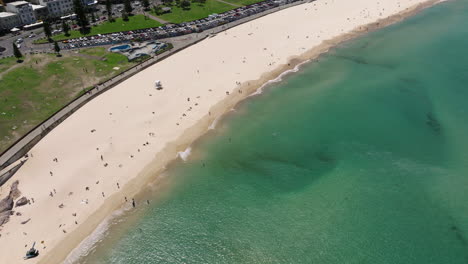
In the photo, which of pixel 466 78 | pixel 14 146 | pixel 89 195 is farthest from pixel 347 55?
pixel 14 146

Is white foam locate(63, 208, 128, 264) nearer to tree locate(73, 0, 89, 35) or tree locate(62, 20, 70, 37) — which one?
tree locate(73, 0, 89, 35)

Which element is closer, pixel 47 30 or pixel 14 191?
pixel 14 191

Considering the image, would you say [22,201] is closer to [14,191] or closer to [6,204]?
[6,204]

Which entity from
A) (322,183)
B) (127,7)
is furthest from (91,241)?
(127,7)

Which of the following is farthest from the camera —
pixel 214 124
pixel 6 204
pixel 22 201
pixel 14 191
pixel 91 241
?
pixel 214 124

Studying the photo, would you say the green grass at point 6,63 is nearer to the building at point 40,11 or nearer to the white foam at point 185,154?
the building at point 40,11

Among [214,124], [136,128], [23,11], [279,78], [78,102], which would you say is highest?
[23,11]
